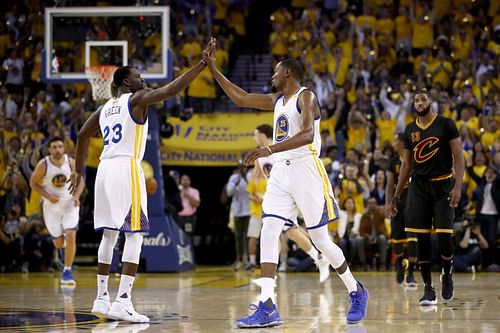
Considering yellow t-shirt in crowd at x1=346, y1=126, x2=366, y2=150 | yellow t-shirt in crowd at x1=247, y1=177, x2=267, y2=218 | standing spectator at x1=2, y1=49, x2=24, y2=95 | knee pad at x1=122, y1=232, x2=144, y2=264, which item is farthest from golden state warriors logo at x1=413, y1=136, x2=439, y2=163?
standing spectator at x1=2, y1=49, x2=24, y2=95

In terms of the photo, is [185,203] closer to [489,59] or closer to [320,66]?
[320,66]

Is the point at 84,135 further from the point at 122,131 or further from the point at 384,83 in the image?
the point at 384,83

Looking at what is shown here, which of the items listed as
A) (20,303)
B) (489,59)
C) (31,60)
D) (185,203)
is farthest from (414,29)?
(20,303)

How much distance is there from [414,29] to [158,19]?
8.35m

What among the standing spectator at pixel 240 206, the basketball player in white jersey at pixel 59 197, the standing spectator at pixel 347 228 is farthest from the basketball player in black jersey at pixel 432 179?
the standing spectator at pixel 240 206

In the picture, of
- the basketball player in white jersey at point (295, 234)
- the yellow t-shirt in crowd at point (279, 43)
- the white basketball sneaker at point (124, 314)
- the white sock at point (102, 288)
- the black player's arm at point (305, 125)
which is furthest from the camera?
the yellow t-shirt in crowd at point (279, 43)

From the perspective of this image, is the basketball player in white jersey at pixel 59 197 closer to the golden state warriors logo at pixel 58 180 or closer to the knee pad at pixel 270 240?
the golden state warriors logo at pixel 58 180

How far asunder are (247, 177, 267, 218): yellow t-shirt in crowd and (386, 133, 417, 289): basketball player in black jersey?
4.23m

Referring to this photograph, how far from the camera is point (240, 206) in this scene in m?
18.0

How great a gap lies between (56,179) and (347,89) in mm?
8605

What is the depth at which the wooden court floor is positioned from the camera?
7.95 m

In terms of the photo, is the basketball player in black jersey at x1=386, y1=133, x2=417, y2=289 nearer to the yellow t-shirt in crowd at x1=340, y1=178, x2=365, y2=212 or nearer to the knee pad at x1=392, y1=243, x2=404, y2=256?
the knee pad at x1=392, y1=243, x2=404, y2=256

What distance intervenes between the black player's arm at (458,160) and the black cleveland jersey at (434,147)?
0.21 feet

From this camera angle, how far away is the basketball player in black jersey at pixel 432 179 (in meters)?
9.85
